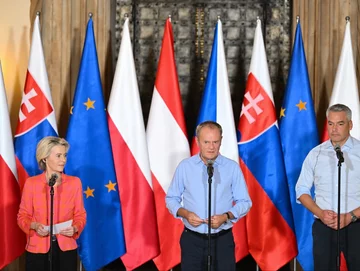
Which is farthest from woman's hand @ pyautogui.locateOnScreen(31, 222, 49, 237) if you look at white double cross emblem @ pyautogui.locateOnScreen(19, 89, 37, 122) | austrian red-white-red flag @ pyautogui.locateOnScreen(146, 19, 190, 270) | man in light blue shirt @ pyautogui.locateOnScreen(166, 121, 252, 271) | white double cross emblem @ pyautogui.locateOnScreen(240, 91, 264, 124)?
white double cross emblem @ pyautogui.locateOnScreen(240, 91, 264, 124)

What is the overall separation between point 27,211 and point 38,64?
1.79 meters

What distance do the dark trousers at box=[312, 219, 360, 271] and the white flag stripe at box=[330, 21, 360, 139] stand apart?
1538 millimetres

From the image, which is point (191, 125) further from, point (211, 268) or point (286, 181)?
point (211, 268)

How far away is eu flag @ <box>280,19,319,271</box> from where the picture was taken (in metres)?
6.39

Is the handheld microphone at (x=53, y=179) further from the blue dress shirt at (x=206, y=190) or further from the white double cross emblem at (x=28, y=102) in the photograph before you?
the white double cross emblem at (x=28, y=102)

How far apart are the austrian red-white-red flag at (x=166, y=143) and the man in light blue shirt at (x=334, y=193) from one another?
1507mm

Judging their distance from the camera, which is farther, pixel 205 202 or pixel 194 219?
pixel 205 202

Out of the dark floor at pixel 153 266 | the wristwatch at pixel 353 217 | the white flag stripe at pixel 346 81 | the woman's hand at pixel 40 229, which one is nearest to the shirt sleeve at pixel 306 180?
the wristwatch at pixel 353 217

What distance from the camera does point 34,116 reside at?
627 cm

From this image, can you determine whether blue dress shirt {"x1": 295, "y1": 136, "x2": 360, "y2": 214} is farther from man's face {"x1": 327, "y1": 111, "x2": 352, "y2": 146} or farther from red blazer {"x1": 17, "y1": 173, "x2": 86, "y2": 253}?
red blazer {"x1": 17, "y1": 173, "x2": 86, "y2": 253}

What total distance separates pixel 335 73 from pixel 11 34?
321 centimetres

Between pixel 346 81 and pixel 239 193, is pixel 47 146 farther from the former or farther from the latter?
pixel 346 81

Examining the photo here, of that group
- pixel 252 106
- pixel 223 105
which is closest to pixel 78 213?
pixel 223 105

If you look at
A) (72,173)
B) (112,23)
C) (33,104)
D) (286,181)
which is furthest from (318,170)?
(112,23)
